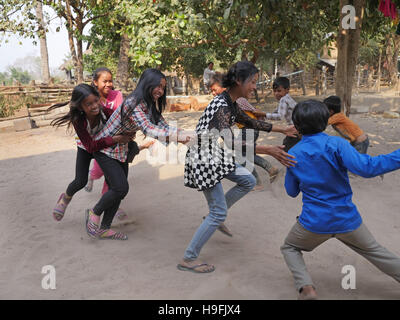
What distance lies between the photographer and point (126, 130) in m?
3.25

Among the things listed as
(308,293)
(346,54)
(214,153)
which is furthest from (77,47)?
(308,293)

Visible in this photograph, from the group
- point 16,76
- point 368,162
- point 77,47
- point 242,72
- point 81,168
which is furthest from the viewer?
point 16,76

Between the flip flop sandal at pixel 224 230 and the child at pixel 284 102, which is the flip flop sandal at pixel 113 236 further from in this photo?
the child at pixel 284 102

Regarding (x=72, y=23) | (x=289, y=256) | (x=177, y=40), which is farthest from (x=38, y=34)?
(x=289, y=256)

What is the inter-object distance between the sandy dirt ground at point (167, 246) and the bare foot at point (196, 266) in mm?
48

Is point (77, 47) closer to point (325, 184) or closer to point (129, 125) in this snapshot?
point (129, 125)

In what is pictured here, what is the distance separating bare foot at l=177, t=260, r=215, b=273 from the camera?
2.85m

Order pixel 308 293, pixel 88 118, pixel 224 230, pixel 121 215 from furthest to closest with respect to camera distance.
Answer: pixel 121 215 → pixel 224 230 → pixel 88 118 → pixel 308 293

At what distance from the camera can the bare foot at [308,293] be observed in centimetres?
228

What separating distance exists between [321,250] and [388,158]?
5.05 feet

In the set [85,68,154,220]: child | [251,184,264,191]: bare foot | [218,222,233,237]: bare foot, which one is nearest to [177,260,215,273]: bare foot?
[218,222,233,237]: bare foot

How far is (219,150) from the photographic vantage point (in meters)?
2.79

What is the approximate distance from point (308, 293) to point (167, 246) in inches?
59.9
